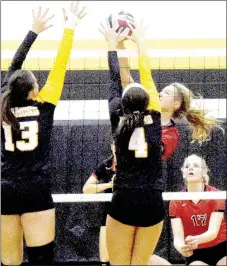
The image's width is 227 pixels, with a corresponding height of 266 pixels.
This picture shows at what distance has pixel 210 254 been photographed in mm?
3869

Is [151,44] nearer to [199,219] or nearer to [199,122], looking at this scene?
[199,122]

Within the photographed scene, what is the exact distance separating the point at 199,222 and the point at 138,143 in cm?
110

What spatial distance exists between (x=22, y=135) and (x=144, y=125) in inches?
25.3

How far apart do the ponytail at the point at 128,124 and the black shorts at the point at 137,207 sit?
10.8 inches

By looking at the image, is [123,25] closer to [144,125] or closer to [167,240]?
[144,125]

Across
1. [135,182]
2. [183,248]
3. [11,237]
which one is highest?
[135,182]

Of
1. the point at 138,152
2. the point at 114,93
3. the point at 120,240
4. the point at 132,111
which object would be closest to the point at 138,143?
the point at 138,152

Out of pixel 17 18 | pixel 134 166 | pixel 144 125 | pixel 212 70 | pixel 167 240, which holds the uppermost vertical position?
pixel 17 18

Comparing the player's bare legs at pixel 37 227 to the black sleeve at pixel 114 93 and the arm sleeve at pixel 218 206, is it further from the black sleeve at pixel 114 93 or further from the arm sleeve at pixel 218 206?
the arm sleeve at pixel 218 206

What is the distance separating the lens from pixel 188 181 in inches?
157

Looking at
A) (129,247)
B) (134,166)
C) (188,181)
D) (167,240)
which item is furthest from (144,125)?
→ (167,240)

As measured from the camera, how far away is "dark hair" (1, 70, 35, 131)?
123 inches

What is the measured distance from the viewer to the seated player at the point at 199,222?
3814 mm

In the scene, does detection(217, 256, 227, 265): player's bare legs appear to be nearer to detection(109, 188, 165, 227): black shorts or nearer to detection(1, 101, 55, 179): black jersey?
detection(109, 188, 165, 227): black shorts
